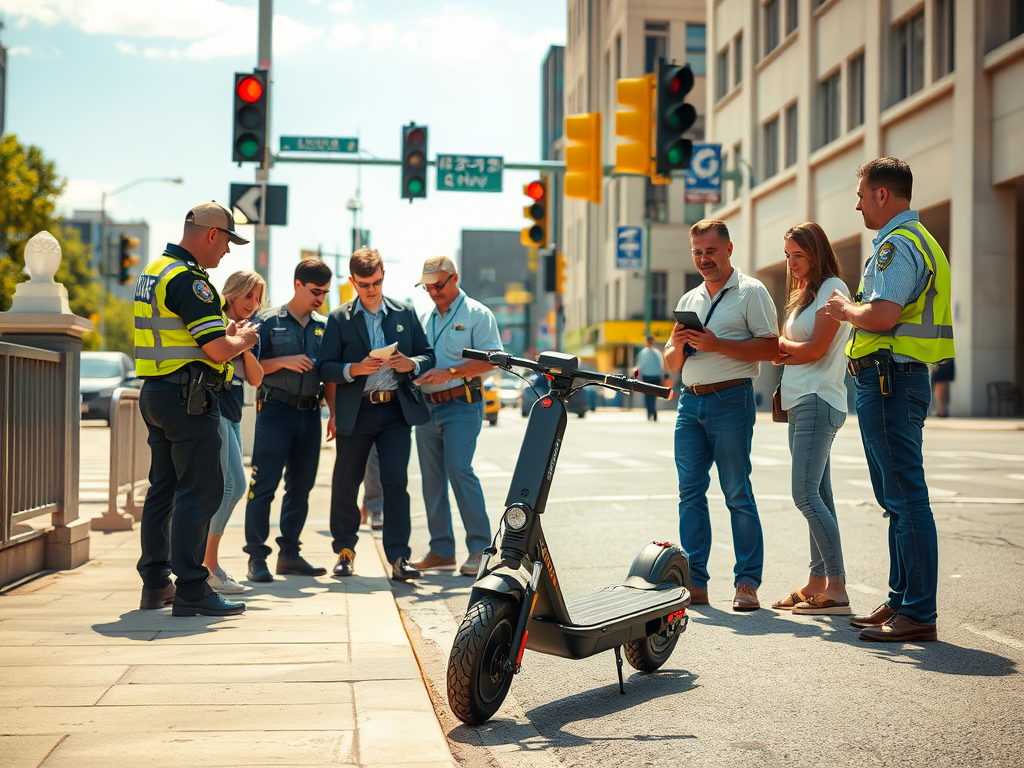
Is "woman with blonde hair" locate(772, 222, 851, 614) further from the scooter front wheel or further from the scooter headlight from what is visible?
the scooter front wheel

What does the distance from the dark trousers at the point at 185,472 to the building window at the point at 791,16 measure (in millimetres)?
35364

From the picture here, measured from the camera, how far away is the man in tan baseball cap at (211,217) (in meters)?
5.98

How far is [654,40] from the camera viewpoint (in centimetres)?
6188

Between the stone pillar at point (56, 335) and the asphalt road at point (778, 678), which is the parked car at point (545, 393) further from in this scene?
the stone pillar at point (56, 335)

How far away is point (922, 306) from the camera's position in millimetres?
5422

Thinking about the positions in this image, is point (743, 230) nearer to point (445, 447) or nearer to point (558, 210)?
point (445, 447)

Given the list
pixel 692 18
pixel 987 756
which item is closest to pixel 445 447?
pixel 987 756

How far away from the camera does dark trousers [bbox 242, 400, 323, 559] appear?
721cm

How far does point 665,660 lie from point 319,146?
525 inches

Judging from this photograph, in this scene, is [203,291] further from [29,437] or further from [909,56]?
[909,56]

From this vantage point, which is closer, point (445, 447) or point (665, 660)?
point (665, 660)

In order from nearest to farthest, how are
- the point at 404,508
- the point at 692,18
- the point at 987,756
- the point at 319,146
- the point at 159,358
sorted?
the point at 987,756 < the point at 159,358 < the point at 404,508 < the point at 319,146 < the point at 692,18

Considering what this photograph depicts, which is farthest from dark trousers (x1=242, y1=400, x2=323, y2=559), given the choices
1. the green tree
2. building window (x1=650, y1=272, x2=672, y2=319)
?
building window (x1=650, y1=272, x2=672, y2=319)

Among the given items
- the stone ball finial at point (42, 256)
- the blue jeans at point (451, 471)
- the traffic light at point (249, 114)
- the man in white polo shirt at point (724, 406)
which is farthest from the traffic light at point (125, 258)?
the man in white polo shirt at point (724, 406)
